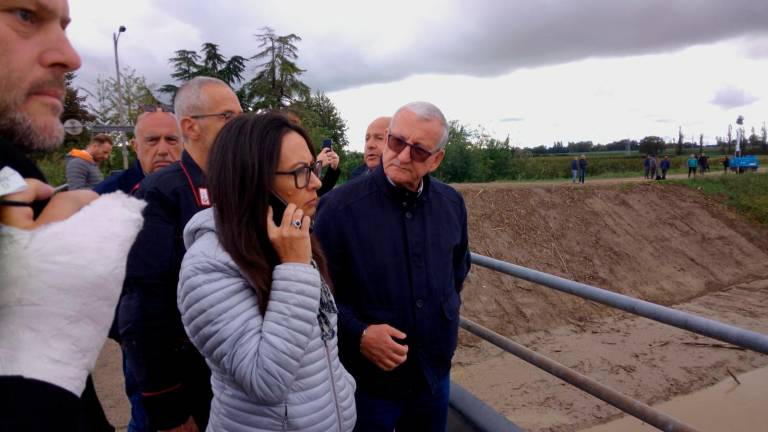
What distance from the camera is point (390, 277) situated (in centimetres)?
215

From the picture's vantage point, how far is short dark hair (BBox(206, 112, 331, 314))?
1.45 meters

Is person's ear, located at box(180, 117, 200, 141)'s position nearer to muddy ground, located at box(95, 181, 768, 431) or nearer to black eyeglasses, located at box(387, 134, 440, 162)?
black eyeglasses, located at box(387, 134, 440, 162)

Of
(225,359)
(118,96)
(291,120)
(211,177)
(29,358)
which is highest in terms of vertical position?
(118,96)

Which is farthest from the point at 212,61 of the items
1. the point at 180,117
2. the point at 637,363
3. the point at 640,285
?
the point at 180,117

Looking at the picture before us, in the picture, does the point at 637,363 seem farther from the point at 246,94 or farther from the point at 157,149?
the point at 246,94

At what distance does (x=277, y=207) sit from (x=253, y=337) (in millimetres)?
425

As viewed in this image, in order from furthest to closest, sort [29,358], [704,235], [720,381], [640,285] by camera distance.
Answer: [704,235], [640,285], [720,381], [29,358]

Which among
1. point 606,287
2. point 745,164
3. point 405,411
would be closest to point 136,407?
point 405,411

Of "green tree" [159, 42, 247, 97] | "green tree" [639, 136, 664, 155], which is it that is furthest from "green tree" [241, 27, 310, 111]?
"green tree" [639, 136, 664, 155]

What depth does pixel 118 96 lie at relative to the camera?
2205 cm

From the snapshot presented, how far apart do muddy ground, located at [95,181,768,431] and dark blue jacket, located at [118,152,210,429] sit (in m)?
2.42

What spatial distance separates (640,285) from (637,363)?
16.4 feet

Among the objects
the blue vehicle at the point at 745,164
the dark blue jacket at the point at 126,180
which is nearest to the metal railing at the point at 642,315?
the dark blue jacket at the point at 126,180

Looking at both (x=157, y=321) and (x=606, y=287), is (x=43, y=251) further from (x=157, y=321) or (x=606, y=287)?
(x=606, y=287)
